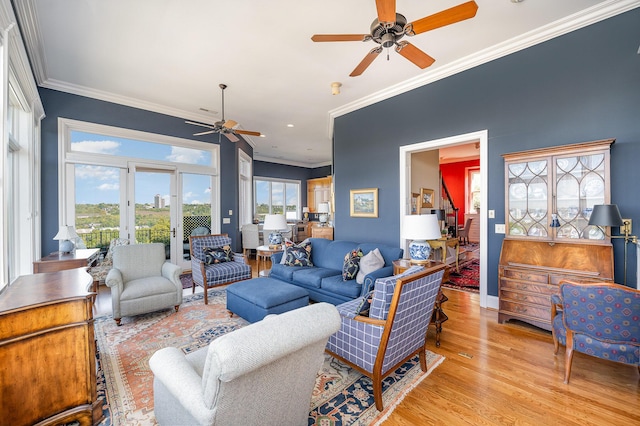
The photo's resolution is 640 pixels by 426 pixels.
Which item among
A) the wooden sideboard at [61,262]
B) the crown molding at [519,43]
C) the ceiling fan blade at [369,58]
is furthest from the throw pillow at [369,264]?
the wooden sideboard at [61,262]

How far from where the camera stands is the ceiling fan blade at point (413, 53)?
8.06 feet

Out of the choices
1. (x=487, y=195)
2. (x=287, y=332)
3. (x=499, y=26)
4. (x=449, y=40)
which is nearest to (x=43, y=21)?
(x=287, y=332)

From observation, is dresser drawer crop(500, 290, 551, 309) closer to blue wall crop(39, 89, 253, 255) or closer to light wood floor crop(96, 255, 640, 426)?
light wood floor crop(96, 255, 640, 426)

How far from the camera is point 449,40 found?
3.30 m

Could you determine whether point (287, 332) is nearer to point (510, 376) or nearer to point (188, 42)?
point (510, 376)

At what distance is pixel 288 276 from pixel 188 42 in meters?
3.26

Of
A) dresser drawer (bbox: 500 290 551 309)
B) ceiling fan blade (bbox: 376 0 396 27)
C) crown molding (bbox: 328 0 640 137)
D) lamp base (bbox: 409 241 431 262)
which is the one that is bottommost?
dresser drawer (bbox: 500 290 551 309)

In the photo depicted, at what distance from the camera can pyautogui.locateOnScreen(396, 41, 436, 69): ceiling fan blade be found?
2457 millimetres

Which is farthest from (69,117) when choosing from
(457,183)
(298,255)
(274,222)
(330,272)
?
(457,183)

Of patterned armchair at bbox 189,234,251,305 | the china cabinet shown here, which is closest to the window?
patterned armchair at bbox 189,234,251,305

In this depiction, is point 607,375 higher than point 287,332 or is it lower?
lower

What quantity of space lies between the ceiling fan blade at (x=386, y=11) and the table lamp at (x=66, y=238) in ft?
15.1

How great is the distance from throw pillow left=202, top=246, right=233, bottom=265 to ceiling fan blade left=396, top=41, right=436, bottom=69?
146 inches

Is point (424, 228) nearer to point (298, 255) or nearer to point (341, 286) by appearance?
point (341, 286)
